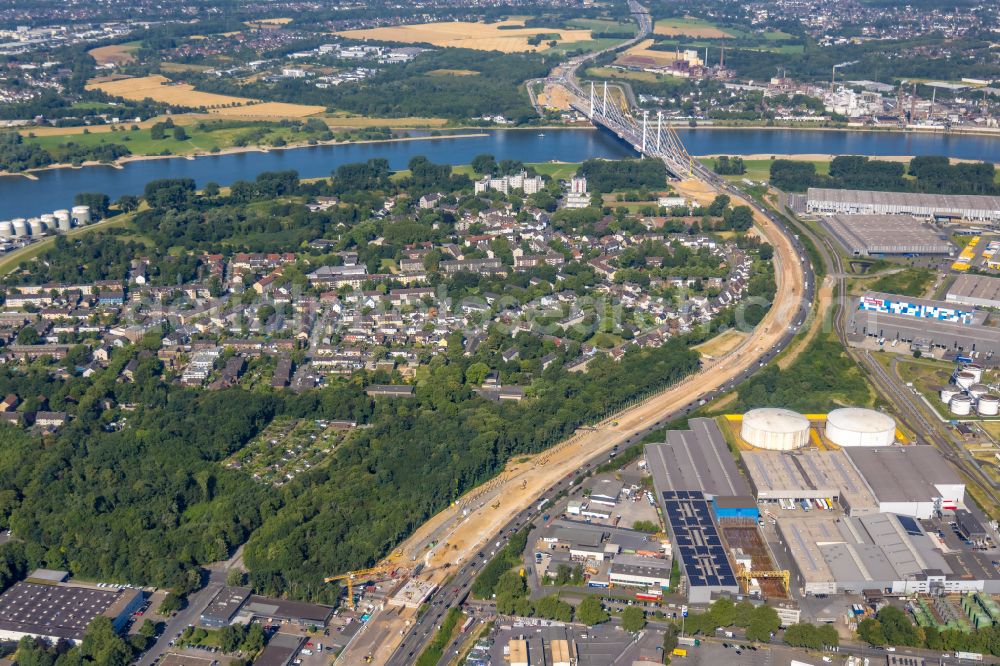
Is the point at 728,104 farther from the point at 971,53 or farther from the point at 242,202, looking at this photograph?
the point at 242,202

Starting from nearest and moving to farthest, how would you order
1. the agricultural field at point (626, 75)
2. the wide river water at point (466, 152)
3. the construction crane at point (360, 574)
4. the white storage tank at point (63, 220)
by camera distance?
the construction crane at point (360, 574)
the white storage tank at point (63, 220)
the wide river water at point (466, 152)
the agricultural field at point (626, 75)

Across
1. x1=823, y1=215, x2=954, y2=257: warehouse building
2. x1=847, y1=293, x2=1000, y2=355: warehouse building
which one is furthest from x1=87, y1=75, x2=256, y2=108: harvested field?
x1=847, y1=293, x2=1000, y2=355: warehouse building

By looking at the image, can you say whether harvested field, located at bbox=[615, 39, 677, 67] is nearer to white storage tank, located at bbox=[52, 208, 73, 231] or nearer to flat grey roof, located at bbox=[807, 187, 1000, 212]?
flat grey roof, located at bbox=[807, 187, 1000, 212]

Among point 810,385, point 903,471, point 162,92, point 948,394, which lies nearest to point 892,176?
point 948,394

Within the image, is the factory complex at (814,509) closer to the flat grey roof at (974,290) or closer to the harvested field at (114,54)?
the flat grey roof at (974,290)

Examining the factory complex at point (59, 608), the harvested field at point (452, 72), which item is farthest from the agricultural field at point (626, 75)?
the factory complex at point (59, 608)
